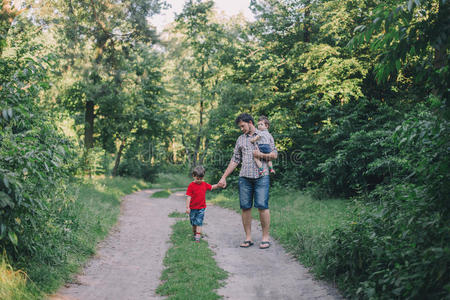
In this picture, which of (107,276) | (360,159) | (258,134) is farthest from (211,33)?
(107,276)

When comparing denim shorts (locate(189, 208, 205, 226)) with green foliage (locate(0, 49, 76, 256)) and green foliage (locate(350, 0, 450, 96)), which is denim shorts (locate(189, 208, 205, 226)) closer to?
green foliage (locate(0, 49, 76, 256))

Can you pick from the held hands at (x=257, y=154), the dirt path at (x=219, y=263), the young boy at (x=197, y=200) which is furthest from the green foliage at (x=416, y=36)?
the young boy at (x=197, y=200)

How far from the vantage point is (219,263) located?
563cm

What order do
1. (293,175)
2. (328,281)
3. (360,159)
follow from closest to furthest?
(328,281), (360,159), (293,175)

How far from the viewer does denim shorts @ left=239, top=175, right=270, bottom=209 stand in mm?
6332

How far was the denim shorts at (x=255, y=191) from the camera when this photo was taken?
6332 millimetres

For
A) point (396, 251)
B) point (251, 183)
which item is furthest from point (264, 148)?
point (396, 251)

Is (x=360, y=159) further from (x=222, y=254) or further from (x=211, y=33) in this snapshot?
(x=211, y=33)

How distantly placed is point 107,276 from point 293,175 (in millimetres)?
10158

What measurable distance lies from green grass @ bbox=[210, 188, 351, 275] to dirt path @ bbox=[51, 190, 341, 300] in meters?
0.21

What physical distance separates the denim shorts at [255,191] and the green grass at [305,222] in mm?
857

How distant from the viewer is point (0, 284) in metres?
3.46

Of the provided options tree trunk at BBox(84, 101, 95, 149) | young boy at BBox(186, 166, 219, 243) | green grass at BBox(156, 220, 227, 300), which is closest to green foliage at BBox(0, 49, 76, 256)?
green grass at BBox(156, 220, 227, 300)

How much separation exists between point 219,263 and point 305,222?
107 inches
